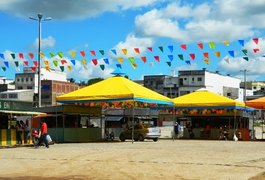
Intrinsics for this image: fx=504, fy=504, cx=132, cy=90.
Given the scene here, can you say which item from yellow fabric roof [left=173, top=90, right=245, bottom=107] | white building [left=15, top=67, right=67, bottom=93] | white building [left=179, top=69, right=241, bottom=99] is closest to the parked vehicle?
yellow fabric roof [left=173, top=90, right=245, bottom=107]

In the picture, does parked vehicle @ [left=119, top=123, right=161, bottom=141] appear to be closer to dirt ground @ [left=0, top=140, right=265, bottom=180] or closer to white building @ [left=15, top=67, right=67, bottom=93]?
dirt ground @ [left=0, top=140, right=265, bottom=180]

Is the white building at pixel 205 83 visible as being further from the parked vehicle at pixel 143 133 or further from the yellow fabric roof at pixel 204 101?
the parked vehicle at pixel 143 133

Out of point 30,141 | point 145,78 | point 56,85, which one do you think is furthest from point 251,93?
point 30,141

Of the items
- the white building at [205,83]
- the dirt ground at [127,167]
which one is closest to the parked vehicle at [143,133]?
the dirt ground at [127,167]

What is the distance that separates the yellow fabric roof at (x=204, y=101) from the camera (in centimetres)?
4256

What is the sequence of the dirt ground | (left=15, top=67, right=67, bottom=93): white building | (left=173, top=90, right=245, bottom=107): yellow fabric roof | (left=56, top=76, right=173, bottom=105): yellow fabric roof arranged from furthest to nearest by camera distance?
(left=15, top=67, right=67, bottom=93): white building
(left=173, top=90, right=245, bottom=107): yellow fabric roof
(left=56, top=76, right=173, bottom=105): yellow fabric roof
the dirt ground

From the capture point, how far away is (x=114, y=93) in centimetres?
3531

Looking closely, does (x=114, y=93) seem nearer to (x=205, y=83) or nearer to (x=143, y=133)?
→ (x=143, y=133)

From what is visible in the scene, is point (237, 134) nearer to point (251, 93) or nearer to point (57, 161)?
point (57, 161)

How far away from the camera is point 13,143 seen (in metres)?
32.2

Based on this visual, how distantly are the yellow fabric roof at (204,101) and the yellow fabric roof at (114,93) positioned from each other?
227 inches

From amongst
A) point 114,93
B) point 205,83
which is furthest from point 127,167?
point 205,83

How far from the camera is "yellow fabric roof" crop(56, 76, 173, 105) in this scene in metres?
34.8

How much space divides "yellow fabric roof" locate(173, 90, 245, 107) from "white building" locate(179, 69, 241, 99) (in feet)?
339
